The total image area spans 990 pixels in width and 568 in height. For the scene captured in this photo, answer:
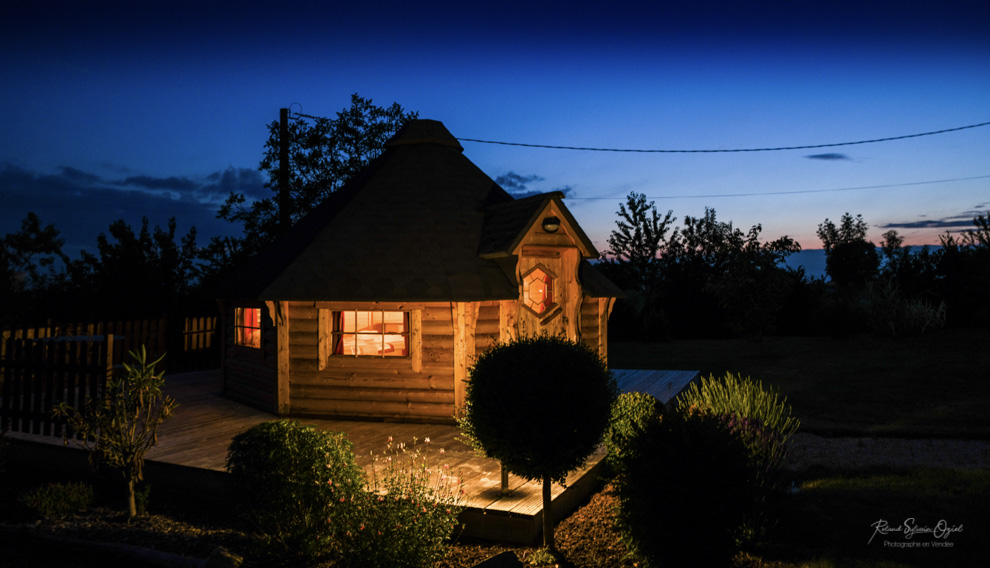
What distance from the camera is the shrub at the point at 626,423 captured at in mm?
4961

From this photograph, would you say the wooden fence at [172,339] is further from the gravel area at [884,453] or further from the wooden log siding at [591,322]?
the gravel area at [884,453]

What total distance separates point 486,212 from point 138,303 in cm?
1290

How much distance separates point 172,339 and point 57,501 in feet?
35.6

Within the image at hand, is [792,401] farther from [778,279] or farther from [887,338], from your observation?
[887,338]

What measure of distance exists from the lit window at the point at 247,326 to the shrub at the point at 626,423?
8054 mm

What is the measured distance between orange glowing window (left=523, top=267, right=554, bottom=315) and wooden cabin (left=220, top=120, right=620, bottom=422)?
0.09 feet

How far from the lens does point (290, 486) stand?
5.14 m

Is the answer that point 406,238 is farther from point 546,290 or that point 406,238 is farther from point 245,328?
point 245,328

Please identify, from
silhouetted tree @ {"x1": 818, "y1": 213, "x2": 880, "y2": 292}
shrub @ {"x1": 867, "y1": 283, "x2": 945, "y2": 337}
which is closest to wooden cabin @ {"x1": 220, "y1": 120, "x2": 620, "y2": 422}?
shrub @ {"x1": 867, "y1": 283, "x2": 945, "y2": 337}

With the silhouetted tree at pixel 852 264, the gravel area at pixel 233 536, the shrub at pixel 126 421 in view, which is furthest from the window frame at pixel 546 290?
the silhouetted tree at pixel 852 264

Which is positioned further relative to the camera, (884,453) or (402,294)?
(402,294)

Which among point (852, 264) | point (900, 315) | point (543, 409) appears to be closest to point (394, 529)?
point (543, 409)

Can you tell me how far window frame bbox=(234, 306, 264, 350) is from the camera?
1198 cm

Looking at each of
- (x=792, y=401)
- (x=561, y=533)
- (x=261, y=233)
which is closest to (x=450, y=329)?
(x=561, y=533)
